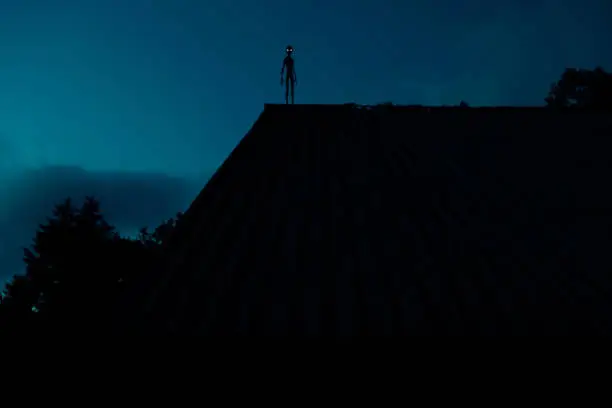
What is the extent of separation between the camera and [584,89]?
1816 cm

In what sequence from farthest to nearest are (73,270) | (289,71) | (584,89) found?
(73,270) < (584,89) < (289,71)

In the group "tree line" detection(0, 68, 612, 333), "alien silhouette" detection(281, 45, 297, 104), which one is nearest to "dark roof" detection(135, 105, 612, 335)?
"alien silhouette" detection(281, 45, 297, 104)

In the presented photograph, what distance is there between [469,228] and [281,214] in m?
2.82

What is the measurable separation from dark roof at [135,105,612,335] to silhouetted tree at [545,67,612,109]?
27.9 ft

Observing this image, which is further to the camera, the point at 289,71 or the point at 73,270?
the point at 73,270

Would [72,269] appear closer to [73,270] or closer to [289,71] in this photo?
[73,270]

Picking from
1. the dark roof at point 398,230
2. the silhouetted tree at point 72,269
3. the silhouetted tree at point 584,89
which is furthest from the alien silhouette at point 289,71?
the silhouetted tree at point 72,269

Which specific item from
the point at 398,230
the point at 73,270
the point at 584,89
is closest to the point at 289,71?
the point at 398,230

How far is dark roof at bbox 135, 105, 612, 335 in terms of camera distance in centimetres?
552

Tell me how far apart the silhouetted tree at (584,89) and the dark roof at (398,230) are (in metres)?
8.50

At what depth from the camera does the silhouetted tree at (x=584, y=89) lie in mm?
16891

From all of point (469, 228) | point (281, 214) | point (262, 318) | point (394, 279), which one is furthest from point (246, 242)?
point (469, 228)

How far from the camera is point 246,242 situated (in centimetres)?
661

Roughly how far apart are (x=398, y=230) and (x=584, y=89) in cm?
1568
